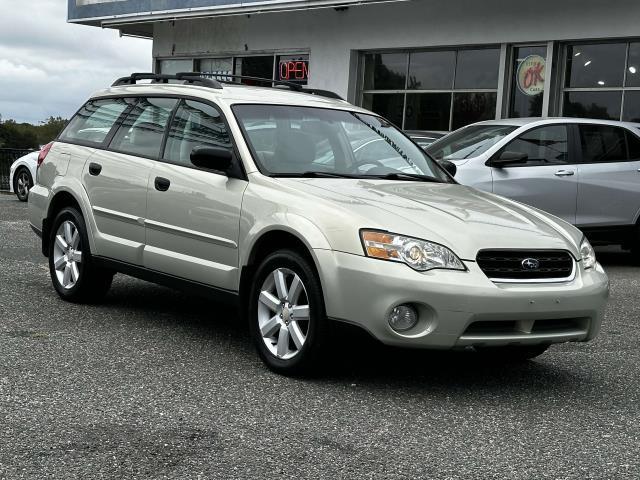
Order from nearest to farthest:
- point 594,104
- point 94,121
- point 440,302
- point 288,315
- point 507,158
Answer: point 440,302, point 288,315, point 94,121, point 507,158, point 594,104

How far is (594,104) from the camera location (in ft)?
57.0

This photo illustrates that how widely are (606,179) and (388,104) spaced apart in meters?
9.69

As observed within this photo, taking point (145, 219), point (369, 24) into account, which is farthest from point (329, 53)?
point (145, 219)

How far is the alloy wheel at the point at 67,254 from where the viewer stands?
7.45 metres

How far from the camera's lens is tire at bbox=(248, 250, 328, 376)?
17.2 ft

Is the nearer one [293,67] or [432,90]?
[432,90]

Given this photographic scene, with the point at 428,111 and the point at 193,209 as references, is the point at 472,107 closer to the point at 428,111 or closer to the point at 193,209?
the point at 428,111

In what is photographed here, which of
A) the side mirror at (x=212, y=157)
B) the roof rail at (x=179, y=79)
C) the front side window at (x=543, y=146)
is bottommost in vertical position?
the side mirror at (x=212, y=157)

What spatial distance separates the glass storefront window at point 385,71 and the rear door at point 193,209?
1435 centimetres

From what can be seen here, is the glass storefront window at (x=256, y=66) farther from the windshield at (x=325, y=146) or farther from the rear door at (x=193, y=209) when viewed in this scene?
the rear door at (x=193, y=209)

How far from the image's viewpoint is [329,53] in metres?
21.8

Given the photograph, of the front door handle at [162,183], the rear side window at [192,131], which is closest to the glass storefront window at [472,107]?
the rear side window at [192,131]

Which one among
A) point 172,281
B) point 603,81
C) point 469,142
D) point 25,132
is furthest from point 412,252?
point 25,132

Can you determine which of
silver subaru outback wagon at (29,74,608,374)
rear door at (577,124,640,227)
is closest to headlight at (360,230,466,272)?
silver subaru outback wagon at (29,74,608,374)
